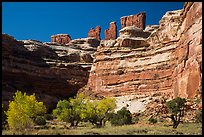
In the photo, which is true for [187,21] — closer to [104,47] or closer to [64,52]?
[104,47]

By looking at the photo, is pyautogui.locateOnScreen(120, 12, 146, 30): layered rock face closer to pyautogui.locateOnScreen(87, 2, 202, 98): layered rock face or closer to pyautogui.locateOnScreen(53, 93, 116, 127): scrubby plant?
pyautogui.locateOnScreen(87, 2, 202, 98): layered rock face

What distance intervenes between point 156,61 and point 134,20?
5390 cm

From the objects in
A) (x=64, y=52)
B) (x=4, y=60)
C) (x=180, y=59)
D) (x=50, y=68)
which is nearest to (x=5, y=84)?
(x=4, y=60)

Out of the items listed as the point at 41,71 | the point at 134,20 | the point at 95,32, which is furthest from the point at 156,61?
the point at 95,32

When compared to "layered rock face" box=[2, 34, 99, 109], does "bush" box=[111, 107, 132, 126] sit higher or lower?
lower

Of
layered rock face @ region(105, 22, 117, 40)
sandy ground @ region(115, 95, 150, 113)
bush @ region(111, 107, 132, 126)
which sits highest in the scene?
layered rock face @ region(105, 22, 117, 40)

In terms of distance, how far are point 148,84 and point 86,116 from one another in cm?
2325

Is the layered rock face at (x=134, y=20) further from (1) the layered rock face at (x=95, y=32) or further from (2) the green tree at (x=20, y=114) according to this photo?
(2) the green tree at (x=20, y=114)

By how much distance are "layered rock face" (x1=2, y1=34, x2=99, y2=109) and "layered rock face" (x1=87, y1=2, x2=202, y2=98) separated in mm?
4897

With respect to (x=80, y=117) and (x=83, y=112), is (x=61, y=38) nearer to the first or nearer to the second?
(x=80, y=117)

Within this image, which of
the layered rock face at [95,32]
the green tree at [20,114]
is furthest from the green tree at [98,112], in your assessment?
the layered rock face at [95,32]

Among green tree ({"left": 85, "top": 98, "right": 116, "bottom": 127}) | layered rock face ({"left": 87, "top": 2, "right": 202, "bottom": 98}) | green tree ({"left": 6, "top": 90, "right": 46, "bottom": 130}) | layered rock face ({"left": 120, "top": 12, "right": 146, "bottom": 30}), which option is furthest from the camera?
layered rock face ({"left": 120, "top": 12, "right": 146, "bottom": 30})

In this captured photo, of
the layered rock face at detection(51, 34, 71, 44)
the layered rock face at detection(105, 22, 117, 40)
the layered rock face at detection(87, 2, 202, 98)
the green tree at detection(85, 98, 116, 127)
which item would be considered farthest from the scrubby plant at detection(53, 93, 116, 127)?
the layered rock face at detection(51, 34, 71, 44)

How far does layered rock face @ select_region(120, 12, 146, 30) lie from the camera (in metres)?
108
